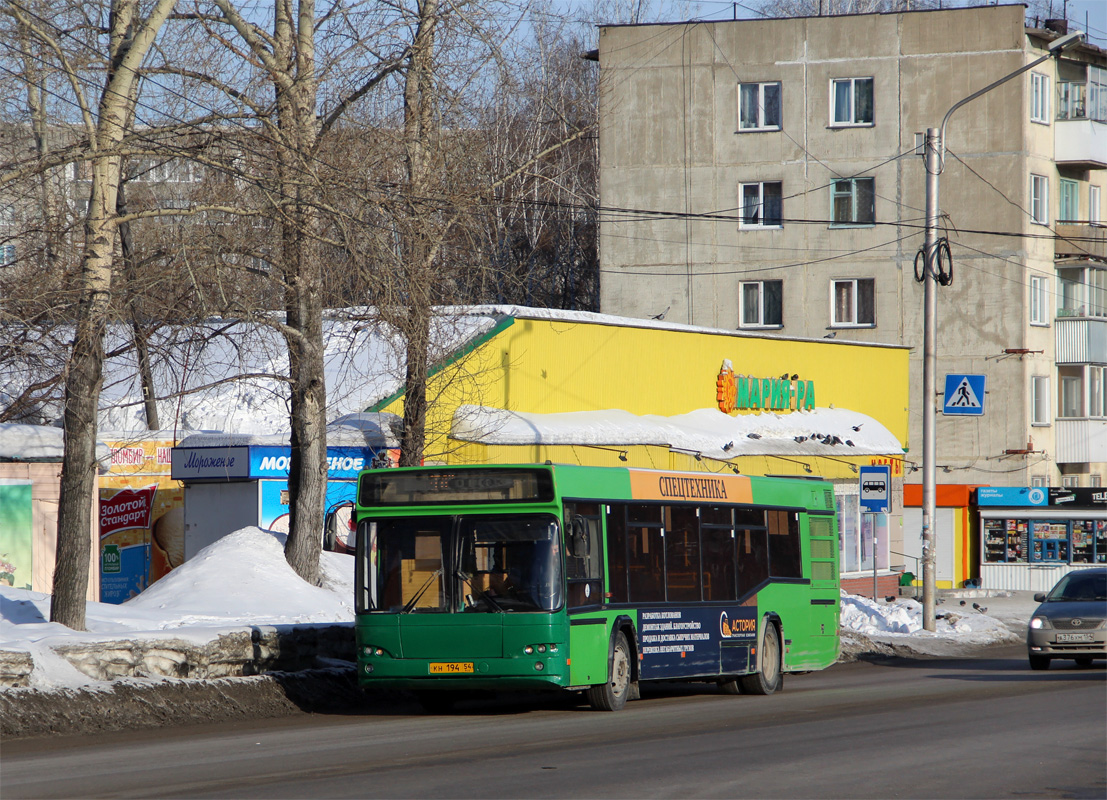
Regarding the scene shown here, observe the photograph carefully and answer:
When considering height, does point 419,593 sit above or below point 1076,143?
below

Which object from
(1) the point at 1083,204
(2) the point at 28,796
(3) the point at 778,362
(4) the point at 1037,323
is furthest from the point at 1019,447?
(2) the point at 28,796

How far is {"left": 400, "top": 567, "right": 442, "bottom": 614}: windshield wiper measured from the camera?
14414 mm

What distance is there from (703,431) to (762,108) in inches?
832

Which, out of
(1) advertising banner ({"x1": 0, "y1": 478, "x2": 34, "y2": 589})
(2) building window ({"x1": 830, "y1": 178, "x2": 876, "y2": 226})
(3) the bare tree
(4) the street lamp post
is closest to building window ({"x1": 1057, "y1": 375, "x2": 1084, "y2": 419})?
(2) building window ({"x1": 830, "y1": 178, "x2": 876, "y2": 226})

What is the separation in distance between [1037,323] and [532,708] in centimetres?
3639

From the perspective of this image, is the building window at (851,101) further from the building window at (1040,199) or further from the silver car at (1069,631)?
the silver car at (1069,631)

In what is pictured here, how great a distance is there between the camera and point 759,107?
49.0 m

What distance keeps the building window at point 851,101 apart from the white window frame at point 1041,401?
1015 centimetres

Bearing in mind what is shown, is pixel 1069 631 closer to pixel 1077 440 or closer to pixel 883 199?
pixel 883 199

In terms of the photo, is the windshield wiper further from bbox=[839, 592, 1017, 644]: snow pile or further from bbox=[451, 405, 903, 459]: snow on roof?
bbox=[839, 592, 1017, 644]: snow pile

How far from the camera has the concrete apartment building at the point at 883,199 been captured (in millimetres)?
46938

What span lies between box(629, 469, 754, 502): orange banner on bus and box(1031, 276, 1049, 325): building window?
107ft

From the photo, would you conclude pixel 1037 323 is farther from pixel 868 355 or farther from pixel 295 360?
pixel 295 360

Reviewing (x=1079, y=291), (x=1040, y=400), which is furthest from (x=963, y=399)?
(x=1079, y=291)
